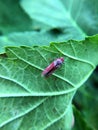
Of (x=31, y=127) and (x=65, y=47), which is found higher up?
(x=65, y=47)

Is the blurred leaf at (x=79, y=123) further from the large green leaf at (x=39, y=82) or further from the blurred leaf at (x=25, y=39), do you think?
the blurred leaf at (x=25, y=39)

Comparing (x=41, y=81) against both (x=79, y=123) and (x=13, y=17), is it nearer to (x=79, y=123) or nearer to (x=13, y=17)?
(x=79, y=123)

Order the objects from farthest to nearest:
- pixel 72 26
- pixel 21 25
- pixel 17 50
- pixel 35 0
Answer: pixel 21 25 → pixel 35 0 → pixel 72 26 → pixel 17 50

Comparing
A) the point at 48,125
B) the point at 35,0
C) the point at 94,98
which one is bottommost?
the point at 94,98

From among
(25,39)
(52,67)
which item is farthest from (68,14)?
(52,67)

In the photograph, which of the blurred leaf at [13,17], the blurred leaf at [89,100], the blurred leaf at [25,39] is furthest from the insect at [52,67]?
the blurred leaf at [13,17]

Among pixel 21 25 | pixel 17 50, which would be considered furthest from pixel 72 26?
pixel 21 25

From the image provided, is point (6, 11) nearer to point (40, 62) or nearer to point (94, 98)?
point (94, 98)

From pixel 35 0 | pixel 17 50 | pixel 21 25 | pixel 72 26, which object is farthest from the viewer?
pixel 21 25
